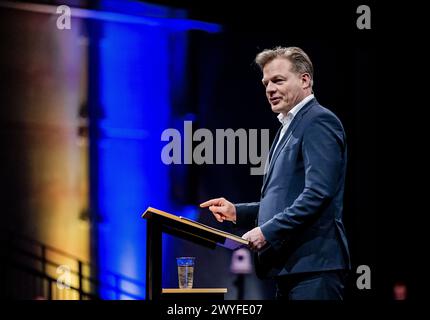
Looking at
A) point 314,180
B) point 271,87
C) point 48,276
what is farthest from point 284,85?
point 48,276

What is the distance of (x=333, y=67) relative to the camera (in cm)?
504

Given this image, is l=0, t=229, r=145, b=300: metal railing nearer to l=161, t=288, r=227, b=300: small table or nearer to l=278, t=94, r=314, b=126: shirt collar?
l=161, t=288, r=227, b=300: small table

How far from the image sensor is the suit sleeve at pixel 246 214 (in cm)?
354

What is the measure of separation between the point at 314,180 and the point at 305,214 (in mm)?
155

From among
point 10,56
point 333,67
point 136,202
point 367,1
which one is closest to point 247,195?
point 136,202

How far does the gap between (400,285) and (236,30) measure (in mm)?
2220

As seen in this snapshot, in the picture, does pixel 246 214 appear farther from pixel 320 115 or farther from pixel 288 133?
pixel 320 115

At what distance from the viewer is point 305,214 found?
9.93ft

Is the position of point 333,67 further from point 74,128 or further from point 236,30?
point 74,128

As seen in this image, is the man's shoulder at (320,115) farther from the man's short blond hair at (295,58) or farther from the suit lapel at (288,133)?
the man's short blond hair at (295,58)

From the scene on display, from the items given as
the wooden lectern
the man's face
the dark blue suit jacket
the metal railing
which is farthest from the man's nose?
the metal railing

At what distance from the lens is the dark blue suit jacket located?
9.99 ft

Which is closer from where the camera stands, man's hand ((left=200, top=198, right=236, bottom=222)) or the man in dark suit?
the man in dark suit

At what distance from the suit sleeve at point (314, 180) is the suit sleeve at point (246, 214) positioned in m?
0.43
